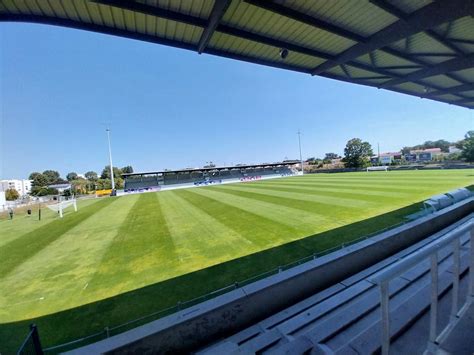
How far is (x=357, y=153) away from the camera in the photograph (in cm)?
5238

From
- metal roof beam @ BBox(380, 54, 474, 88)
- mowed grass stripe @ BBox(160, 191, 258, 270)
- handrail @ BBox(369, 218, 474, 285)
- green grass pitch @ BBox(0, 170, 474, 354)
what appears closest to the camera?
handrail @ BBox(369, 218, 474, 285)

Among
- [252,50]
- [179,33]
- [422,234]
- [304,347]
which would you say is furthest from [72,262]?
[422,234]

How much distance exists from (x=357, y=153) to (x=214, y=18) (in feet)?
187

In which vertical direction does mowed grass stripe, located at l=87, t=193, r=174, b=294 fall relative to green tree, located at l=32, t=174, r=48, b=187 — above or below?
below

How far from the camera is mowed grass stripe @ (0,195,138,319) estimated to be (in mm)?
5074

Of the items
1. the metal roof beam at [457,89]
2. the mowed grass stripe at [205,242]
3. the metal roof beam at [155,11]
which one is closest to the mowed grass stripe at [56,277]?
the mowed grass stripe at [205,242]

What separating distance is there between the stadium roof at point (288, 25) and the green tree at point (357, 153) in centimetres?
4961

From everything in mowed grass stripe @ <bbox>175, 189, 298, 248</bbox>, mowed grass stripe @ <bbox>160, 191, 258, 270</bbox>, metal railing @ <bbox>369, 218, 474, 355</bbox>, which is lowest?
mowed grass stripe @ <bbox>160, 191, 258, 270</bbox>

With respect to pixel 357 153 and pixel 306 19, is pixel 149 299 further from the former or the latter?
pixel 357 153

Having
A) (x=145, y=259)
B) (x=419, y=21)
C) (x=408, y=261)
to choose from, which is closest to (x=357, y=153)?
(x=419, y=21)

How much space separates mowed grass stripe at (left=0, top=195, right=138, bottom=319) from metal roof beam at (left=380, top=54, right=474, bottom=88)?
12.5 m

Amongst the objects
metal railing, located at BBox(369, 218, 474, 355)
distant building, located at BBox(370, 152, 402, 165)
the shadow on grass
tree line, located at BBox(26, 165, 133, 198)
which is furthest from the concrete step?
tree line, located at BBox(26, 165, 133, 198)

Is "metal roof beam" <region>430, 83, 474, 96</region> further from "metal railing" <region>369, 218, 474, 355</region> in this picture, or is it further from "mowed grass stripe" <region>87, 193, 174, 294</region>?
"mowed grass stripe" <region>87, 193, 174, 294</region>

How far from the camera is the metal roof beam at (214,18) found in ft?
13.1
